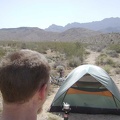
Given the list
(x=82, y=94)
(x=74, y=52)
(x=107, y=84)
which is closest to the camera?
(x=107, y=84)

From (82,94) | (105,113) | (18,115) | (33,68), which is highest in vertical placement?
(33,68)

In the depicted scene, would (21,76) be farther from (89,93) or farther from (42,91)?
(89,93)

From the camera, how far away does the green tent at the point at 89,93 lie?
723cm

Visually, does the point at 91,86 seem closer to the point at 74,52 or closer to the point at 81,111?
the point at 81,111

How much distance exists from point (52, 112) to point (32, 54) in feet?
19.7

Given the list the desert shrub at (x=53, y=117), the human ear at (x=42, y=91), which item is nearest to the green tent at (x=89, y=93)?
the desert shrub at (x=53, y=117)

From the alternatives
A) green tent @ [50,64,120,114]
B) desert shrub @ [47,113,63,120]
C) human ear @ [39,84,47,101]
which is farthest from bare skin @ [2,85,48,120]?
green tent @ [50,64,120,114]

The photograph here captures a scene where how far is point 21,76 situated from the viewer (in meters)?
1.46

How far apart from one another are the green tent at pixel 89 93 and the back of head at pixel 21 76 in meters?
5.63

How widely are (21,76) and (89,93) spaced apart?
6.39m

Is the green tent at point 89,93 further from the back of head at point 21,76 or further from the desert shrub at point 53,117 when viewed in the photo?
the back of head at point 21,76

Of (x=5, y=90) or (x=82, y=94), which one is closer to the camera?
(x=5, y=90)

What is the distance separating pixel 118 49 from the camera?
30.6 m

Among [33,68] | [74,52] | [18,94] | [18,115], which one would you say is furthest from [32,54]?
[74,52]
